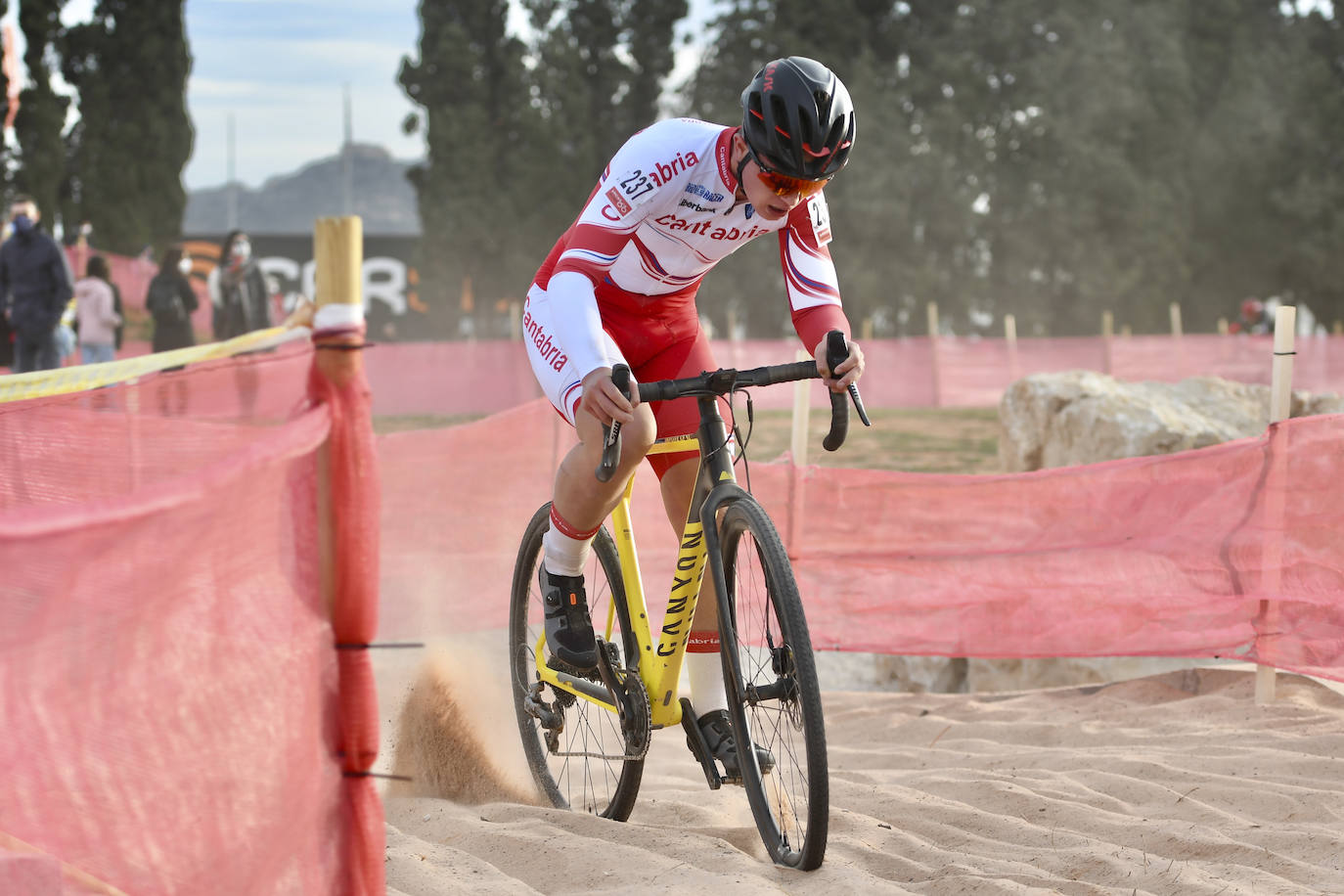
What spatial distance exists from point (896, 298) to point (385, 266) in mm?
15276

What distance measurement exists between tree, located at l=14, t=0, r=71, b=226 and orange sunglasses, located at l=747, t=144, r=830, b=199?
28.1 m

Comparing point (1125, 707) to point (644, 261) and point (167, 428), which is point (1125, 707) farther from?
point (167, 428)

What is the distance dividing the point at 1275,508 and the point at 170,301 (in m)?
10.3

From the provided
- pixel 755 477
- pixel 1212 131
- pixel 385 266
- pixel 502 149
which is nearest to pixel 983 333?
pixel 1212 131

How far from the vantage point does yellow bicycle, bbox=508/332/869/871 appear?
119 inches

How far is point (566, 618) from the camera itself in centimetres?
368

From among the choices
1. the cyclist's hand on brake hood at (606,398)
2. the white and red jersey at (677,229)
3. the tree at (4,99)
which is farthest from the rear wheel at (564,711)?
the tree at (4,99)

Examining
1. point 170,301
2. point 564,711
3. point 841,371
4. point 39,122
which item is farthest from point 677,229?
point 39,122

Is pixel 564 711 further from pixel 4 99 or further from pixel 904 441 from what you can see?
pixel 4 99

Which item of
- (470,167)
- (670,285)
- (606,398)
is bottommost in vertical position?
(606,398)

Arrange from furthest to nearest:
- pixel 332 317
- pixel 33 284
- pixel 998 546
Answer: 1. pixel 33 284
2. pixel 998 546
3. pixel 332 317

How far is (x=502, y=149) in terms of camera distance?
115 feet

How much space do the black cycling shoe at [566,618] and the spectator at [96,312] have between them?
9.88m

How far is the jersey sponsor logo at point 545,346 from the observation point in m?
3.49
